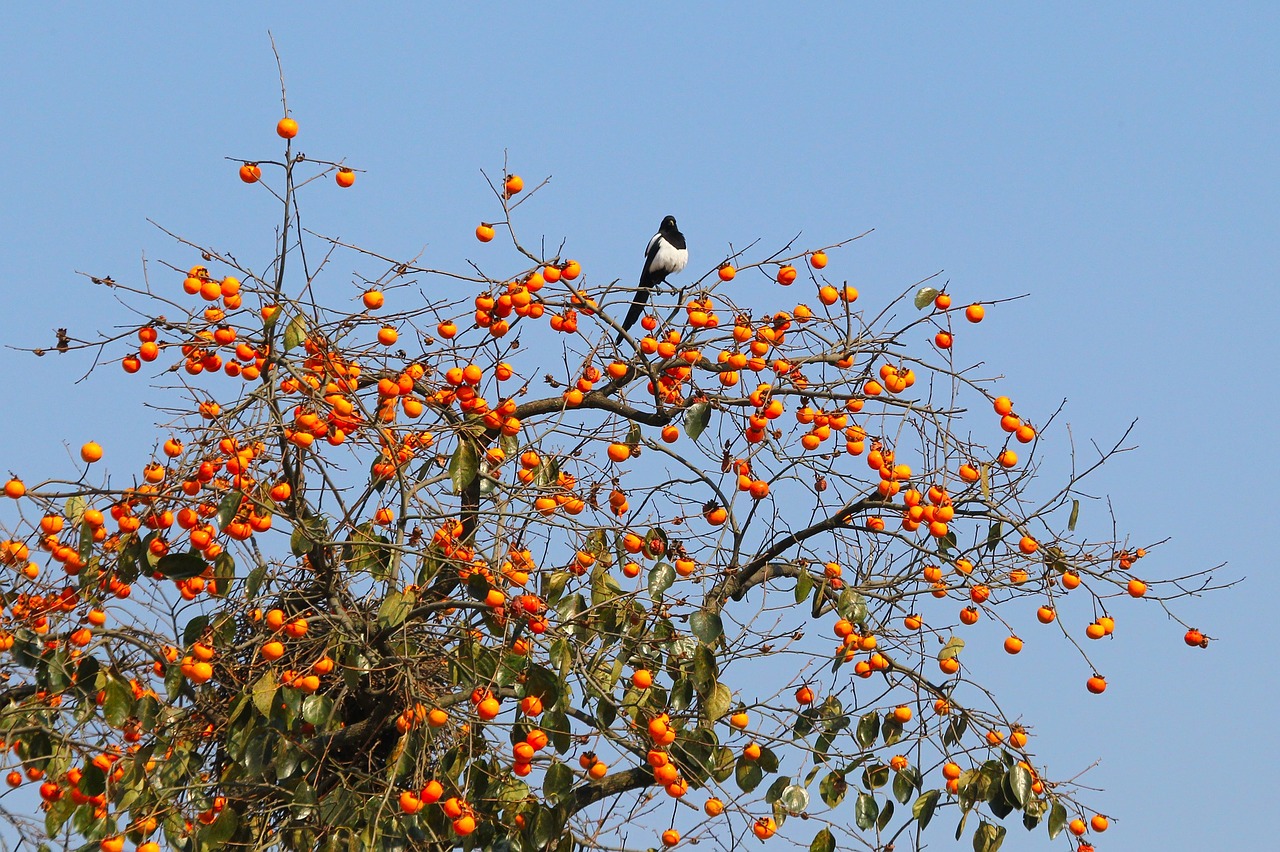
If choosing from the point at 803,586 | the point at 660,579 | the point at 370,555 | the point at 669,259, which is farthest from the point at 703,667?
the point at 669,259

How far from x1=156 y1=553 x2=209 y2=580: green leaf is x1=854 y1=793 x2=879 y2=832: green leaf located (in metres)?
2.09

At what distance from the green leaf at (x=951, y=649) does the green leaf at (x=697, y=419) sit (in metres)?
1.07

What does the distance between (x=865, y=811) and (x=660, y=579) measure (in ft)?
3.35

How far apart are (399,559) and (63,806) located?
114 cm

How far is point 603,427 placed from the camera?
4.33 meters

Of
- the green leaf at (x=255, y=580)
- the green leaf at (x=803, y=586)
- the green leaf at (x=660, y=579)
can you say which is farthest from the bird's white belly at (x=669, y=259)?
the green leaf at (x=255, y=580)

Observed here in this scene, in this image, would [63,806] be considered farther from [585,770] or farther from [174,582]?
[585,770]

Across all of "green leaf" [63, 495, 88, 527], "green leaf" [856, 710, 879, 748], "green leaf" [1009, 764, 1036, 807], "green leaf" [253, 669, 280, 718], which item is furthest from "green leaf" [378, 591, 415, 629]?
"green leaf" [1009, 764, 1036, 807]

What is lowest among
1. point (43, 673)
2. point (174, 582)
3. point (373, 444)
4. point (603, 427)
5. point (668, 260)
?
point (43, 673)

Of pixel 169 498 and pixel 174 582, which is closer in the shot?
pixel 169 498

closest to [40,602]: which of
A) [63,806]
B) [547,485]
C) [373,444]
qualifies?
[63,806]

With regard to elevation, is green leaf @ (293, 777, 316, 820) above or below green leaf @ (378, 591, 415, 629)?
below

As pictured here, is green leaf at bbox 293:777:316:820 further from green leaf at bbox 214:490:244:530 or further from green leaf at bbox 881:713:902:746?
green leaf at bbox 881:713:902:746

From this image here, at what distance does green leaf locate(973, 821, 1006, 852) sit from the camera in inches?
166
